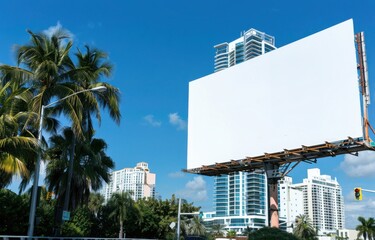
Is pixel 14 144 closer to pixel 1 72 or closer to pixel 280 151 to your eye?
pixel 1 72

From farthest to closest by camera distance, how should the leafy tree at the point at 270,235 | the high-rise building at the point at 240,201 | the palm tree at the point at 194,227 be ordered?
the high-rise building at the point at 240,201
the palm tree at the point at 194,227
the leafy tree at the point at 270,235

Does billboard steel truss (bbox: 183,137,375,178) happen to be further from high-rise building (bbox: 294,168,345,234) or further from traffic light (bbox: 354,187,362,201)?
high-rise building (bbox: 294,168,345,234)

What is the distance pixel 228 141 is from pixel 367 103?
10.8m

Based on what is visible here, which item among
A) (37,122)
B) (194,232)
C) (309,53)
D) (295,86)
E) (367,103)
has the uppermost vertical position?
(309,53)

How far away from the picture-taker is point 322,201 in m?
151

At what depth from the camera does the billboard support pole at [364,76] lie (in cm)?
2436

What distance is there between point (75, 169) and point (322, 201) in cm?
13875

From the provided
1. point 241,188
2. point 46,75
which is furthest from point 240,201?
point 46,75

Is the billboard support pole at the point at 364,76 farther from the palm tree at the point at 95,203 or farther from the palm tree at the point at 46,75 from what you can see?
the palm tree at the point at 95,203

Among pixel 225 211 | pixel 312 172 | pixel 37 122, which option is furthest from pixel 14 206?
pixel 225 211

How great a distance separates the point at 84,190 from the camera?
1107 inches

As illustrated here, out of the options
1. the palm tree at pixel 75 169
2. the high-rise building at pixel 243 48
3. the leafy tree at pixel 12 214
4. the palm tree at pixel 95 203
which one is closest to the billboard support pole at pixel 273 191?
the palm tree at pixel 75 169

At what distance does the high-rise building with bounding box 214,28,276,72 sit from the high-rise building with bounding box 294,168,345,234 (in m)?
53.4

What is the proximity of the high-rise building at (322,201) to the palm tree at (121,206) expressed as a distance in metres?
101
